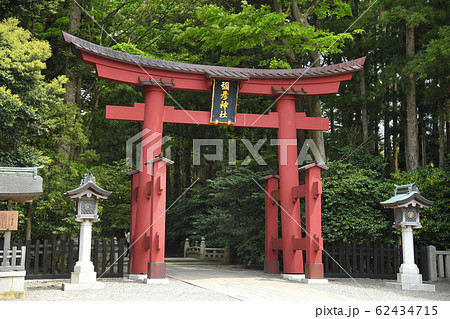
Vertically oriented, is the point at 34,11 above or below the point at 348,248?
above

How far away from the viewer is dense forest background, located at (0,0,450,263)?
10.4 m

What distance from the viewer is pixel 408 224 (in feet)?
28.8

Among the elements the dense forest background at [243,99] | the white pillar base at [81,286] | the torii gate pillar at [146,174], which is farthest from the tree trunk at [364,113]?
the white pillar base at [81,286]

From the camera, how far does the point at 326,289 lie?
26.4 feet

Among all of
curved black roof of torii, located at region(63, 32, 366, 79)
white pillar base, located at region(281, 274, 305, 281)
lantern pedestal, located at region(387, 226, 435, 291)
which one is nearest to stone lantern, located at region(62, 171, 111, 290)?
curved black roof of torii, located at region(63, 32, 366, 79)

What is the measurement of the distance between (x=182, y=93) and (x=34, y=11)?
7.65 m

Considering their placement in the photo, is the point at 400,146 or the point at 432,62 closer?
the point at 432,62

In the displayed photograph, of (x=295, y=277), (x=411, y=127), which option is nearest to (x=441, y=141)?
(x=411, y=127)

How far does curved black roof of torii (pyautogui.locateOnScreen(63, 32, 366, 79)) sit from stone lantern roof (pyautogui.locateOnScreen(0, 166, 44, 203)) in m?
3.31

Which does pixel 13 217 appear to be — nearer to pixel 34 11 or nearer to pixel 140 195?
pixel 140 195

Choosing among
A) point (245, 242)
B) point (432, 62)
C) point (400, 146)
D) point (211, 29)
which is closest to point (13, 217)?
point (245, 242)

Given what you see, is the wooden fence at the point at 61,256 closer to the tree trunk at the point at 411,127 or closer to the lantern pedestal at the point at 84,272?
the lantern pedestal at the point at 84,272

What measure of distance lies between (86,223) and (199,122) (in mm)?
3684

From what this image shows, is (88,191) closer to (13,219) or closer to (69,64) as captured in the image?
(13,219)
